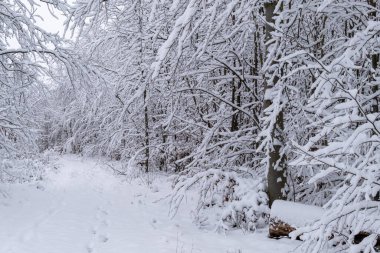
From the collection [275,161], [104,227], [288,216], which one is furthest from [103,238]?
[275,161]

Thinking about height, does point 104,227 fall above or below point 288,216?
below

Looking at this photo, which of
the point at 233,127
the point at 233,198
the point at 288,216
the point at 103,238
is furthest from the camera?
the point at 233,127

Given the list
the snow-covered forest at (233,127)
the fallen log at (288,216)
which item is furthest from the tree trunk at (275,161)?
the fallen log at (288,216)

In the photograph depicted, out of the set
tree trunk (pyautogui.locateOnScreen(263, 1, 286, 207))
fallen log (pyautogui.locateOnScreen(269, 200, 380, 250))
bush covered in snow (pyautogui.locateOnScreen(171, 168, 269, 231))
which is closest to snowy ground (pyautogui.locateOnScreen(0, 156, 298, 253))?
fallen log (pyautogui.locateOnScreen(269, 200, 380, 250))

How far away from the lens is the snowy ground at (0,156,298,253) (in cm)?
635

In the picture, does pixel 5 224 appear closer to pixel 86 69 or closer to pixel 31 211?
pixel 31 211

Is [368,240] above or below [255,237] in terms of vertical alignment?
above

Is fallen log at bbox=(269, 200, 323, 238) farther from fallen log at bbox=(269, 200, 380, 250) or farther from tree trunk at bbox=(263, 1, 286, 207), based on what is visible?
tree trunk at bbox=(263, 1, 286, 207)

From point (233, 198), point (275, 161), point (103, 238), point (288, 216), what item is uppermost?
point (275, 161)

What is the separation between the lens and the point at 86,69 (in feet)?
31.3

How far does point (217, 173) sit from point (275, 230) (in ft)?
5.50

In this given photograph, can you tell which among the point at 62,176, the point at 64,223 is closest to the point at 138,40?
the point at 62,176

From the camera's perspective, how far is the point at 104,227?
7941mm

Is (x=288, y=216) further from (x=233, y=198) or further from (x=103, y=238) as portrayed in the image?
(x=103, y=238)
